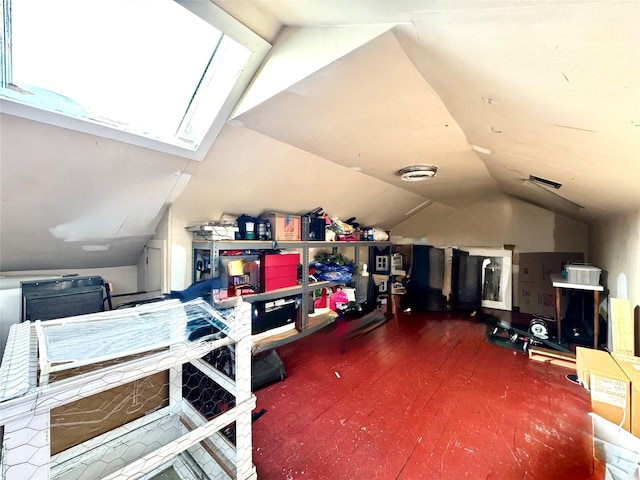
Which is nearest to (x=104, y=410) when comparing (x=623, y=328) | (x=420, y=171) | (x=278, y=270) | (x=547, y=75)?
(x=278, y=270)

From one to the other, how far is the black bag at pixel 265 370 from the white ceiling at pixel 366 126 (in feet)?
4.08

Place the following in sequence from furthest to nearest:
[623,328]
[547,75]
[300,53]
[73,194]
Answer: [623,328], [73,194], [300,53], [547,75]

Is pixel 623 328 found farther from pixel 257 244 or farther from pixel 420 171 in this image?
pixel 257 244

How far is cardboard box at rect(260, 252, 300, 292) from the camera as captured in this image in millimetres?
2393

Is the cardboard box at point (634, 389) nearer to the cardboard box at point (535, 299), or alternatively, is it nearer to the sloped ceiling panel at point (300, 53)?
the sloped ceiling panel at point (300, 53)

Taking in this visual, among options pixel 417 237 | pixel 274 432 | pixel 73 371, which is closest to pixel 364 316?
pixel 417 237

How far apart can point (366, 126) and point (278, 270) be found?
5.01ft

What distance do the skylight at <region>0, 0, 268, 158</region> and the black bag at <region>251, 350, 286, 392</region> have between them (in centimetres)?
Result: 162

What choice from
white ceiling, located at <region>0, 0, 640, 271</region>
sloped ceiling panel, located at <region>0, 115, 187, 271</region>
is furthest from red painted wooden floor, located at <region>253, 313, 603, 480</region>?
sloped ceiling panel, located at <region>0, 115, 187, 271</region>

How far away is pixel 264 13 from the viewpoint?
941 millimetres

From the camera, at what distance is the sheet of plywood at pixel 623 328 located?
1845mm

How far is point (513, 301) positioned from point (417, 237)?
1.67 metres

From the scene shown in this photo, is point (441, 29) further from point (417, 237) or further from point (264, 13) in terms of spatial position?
point (417, 237)

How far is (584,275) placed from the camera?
255 centimetres
